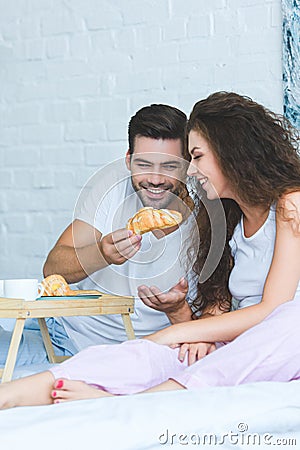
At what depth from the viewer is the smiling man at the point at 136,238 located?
6.05ft

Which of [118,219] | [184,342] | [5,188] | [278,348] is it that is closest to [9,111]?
[5,188]

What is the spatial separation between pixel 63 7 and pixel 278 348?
186 centimetres

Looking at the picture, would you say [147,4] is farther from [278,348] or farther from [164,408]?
[164,408]

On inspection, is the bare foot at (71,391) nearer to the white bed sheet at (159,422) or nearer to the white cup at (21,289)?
the white bed sheet at (159,422)

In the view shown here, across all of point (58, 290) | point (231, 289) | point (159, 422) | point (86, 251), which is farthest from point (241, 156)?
point (159, 422)

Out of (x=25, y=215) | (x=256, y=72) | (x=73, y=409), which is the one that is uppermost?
(x=256, y=72)

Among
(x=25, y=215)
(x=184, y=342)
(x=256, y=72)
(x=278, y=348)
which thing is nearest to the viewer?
(x=278, y=348)

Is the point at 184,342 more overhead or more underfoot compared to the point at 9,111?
more underfoot

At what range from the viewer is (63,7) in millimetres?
2863

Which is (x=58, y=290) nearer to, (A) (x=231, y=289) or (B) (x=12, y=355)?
(B) (x=12, y=355)

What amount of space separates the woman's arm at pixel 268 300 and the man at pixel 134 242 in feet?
0.61

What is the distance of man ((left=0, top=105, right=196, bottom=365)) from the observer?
1.84 meters

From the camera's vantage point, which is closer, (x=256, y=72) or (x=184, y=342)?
(x=184, y=342)

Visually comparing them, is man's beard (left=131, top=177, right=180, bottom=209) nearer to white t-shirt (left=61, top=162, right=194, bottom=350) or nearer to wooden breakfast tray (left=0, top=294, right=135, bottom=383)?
white t-shirt (left=61, top=162, right=194, bottom=350)
